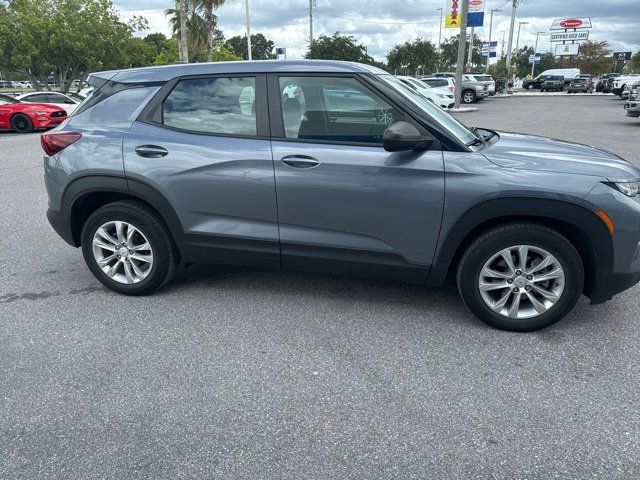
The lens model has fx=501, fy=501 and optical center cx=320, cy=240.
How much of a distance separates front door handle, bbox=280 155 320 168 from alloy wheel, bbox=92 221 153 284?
130cm

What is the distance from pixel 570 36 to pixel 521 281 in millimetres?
82899

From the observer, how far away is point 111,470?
222 cm

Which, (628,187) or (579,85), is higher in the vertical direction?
(628,187)

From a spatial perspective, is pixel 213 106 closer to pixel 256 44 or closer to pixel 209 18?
pixel 209 18

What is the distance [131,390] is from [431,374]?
170 cm

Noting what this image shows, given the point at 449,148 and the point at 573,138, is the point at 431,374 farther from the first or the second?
the point at 573,138

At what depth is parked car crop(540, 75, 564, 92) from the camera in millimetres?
49875

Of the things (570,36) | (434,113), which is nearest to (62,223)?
(434,113)

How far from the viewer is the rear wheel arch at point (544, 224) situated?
3.03m

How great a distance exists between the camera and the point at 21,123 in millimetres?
16172

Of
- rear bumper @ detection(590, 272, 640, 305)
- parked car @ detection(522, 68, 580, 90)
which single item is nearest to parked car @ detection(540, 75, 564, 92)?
parked car @ detection(522, 68, 580, 90)

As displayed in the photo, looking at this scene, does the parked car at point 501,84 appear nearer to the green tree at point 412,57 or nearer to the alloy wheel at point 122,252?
the green tree at point 412,57

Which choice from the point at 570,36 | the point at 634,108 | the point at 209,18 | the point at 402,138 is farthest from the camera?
the point at 570,36

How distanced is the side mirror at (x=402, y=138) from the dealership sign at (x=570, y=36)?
82.2 metres
